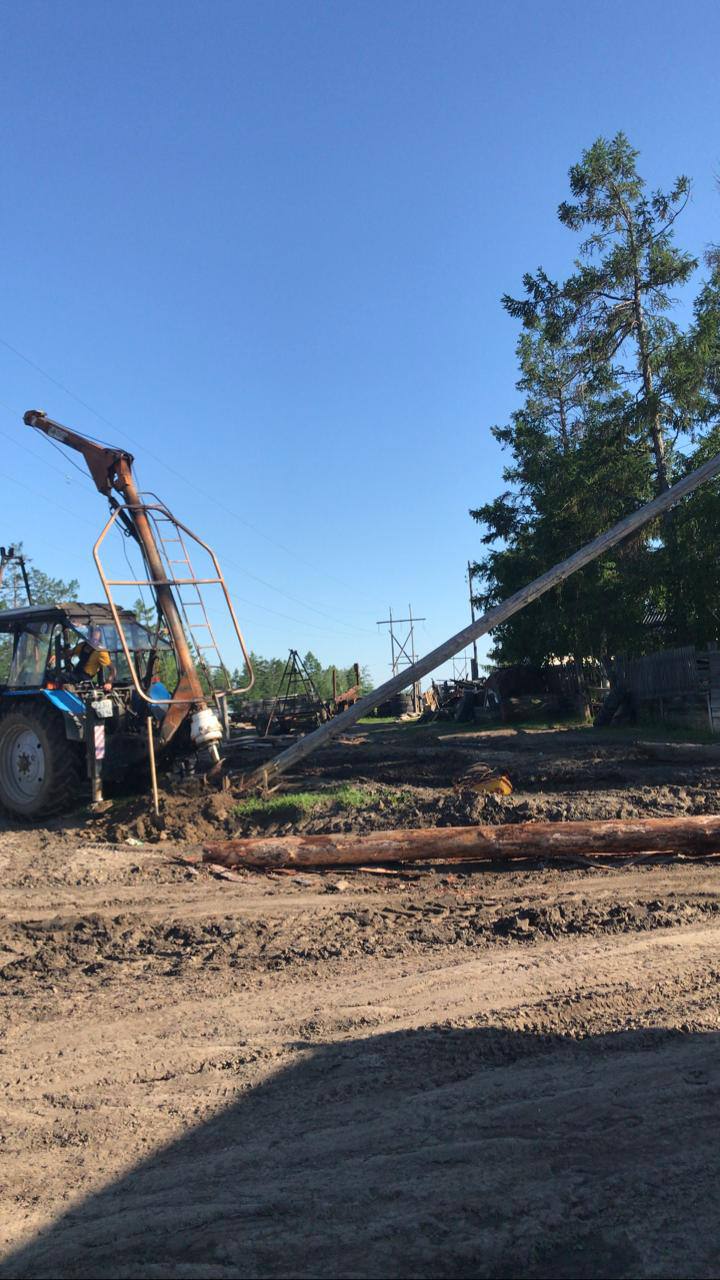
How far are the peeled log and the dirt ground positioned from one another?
19 centimetres

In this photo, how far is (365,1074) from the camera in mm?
4055

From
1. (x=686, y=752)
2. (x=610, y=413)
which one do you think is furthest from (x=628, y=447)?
(x=686, y=752)

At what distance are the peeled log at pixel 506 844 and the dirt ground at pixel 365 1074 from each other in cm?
19

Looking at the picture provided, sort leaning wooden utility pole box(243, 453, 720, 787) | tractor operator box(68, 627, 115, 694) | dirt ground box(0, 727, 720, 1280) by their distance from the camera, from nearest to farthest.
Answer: dirt ground box(0, 727, 720, 1280)
leaning wooden utility pole box(243, 453, 720, 787)
tractor operator box(68, 627, 115, 694)

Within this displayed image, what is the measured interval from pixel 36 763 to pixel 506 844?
20.8 ft

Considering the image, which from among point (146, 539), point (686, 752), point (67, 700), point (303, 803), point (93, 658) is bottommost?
point (303, 803)

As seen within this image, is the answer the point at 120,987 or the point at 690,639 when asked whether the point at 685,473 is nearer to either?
the point at 690,639

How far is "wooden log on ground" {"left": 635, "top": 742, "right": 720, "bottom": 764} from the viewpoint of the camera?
12.0 meters

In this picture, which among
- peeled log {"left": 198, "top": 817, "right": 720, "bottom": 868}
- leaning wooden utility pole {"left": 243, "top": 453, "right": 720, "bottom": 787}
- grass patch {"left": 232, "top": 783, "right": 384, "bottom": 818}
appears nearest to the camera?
peeled log {"left": 198, "top": 817, "right": 720, "bottom": 868}

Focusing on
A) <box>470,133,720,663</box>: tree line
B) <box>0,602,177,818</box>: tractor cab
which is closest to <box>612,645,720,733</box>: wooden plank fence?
<box>470,133,720,663</box>: tree line

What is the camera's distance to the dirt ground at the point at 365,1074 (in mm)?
2885

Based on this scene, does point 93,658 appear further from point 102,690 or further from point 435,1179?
point 435,1179

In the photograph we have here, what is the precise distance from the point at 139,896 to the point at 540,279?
69.3ft

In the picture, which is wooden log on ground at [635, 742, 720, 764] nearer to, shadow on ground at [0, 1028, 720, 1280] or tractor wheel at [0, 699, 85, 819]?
tractor wheel at [0, 699, 85, 819]
